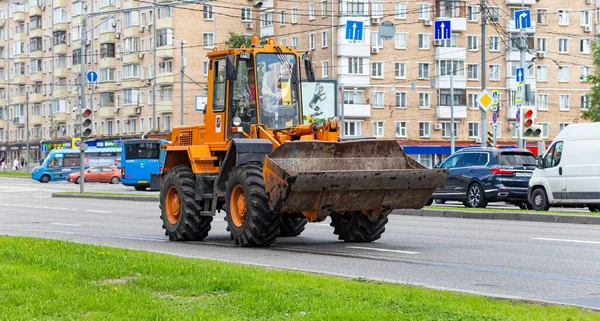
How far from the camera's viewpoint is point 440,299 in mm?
9617

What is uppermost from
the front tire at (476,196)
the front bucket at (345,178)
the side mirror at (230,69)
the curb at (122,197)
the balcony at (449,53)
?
the balcony at (449,53)

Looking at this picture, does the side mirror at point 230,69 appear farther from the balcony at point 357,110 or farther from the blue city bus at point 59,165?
the balcony at point 357,110

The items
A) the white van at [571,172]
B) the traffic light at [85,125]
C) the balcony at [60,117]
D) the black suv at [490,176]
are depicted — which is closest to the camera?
the white van at [571,172]

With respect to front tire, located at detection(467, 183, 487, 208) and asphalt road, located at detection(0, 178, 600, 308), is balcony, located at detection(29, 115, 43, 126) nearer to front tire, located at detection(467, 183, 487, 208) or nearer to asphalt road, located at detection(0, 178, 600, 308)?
front tire, located at detection(467, 183, 487, 208)

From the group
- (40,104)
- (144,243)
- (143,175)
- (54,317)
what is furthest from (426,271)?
(40,104)

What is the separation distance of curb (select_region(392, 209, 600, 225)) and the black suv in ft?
13.5

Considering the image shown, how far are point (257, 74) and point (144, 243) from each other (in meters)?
3.36

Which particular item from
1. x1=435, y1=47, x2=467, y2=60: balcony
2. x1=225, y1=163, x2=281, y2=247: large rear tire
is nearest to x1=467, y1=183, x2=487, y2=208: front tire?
x1=225, y1=163, x2=281, y2=247: large rear tire

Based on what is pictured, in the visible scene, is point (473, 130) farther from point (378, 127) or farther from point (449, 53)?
point (378, 127)

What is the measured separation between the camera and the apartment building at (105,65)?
324 ft

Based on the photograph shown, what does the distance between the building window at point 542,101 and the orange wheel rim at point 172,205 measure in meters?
79.6

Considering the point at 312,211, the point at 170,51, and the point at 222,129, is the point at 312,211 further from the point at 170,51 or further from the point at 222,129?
the point at 170,51

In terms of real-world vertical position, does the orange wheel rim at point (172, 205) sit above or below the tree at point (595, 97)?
below


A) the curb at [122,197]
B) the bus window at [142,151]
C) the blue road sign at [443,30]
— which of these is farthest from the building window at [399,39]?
the curb at [122,197]
